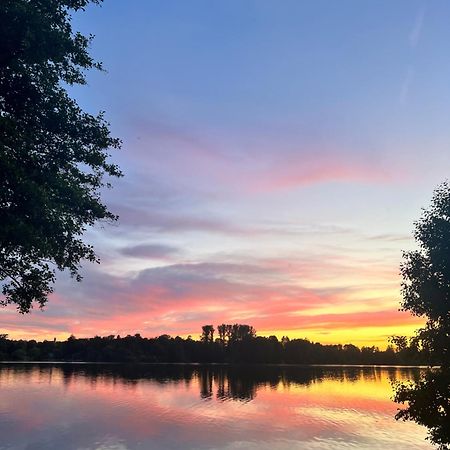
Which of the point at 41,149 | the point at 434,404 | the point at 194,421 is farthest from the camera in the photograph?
the point at 194,421

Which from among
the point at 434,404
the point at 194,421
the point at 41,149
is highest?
the point at 41,149

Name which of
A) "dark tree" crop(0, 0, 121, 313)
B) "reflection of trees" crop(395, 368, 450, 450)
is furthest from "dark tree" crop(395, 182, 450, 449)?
"dark tree" crop(0, 0, 121, 313)

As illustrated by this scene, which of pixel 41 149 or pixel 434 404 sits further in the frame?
pixel 434 404

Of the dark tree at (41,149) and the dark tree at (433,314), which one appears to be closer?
the dark tree at (41,149)

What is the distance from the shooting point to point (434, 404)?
2997 centimetres

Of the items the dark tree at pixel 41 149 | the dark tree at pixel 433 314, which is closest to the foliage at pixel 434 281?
the dark tree at pixel 433 314

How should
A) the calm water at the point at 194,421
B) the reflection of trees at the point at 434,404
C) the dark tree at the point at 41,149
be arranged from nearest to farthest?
the dark tree at the point at 41,149 → the reflection of trees at the point at 434,404 → the calm water at the point at 194,421

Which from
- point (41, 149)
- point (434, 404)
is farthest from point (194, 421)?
point (41, 149)

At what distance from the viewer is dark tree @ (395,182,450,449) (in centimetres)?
3003

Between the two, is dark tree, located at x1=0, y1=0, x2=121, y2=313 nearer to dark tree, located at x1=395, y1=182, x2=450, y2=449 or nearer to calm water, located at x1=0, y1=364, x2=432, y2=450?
dark tree, located at x1=395, y1=182, x2=450, y2=449

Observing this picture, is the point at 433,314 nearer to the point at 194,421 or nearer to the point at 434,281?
the point at 434,281

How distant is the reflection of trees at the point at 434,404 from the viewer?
29266 mm

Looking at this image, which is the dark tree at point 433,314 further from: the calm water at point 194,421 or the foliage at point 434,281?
the calm water at point 194,421

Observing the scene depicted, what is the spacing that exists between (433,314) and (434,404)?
617 centimetres
